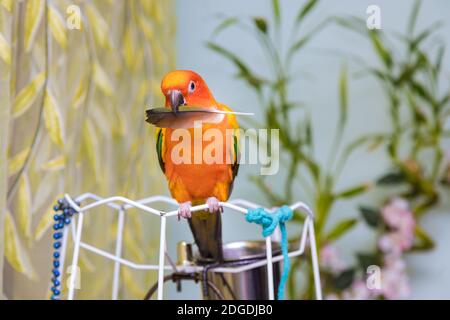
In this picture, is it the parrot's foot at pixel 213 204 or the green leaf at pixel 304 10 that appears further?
the green leaf at pixel 304 10

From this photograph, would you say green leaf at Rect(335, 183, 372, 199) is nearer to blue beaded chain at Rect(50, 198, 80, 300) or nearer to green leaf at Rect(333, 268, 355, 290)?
green leaf at Rect(333, 268, 355, 290)

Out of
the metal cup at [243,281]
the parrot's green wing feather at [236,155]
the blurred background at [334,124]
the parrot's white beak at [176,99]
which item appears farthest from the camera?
the blurred background at [334,124]

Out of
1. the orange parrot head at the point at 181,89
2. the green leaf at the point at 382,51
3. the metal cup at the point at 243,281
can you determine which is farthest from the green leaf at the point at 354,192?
the orange parrot head at the point at 181,89

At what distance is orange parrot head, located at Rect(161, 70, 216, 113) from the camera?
43 centimetres

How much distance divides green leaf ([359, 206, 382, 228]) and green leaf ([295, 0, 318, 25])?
1.54 feet

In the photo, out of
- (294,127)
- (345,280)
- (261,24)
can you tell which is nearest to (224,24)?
(261,24)

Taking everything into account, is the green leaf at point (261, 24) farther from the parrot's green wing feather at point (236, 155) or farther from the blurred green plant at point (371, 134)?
the parrot's green wing feather at point (236, 155)

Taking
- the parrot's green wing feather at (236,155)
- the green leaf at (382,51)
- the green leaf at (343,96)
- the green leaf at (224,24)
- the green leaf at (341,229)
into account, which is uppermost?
the green leaf at (224,24)

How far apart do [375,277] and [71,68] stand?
824mm

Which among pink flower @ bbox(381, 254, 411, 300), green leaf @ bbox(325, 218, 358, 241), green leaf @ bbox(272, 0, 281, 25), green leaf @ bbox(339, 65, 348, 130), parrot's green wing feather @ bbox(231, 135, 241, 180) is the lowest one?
pink flower @ bbox(381, 254, 411, 300)

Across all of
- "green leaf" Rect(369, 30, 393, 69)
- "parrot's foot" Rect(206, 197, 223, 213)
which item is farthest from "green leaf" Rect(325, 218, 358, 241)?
"parrot's foot" Rect(206, 197, 223, 213)

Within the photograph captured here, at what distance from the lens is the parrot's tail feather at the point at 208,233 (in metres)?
0.56

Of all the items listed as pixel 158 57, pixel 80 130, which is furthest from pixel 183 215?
pixel 158 57
